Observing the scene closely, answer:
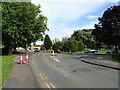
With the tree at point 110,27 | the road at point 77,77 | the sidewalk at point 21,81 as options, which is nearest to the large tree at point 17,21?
the tree at point 110,27

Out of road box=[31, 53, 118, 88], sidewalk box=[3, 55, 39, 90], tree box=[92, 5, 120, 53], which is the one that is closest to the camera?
sidewalk box=[3, 55, 39, 90]

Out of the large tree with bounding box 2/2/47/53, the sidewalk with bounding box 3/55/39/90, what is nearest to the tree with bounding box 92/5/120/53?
the large tree with bounding box 2/2/47/53

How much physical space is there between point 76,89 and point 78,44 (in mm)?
56911

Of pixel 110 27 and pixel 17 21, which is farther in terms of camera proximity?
pixel 110 27

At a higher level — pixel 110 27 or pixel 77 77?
pixel 110 27

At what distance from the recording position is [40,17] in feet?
113

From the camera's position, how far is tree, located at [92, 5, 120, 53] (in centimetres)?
3095

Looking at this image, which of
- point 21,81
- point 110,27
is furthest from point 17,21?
point 21,81

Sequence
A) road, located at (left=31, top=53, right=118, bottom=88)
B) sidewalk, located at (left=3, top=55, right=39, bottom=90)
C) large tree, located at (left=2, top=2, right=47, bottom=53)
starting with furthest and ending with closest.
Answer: large tree, located at (left=2, top=2, right=47, bottom=53) → road, located at (left=31, top=53, right=118, bottom=88) → sidewalk, located at (left=3, top=55, right=39, bottom=90)

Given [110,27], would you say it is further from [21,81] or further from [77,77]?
[21,81]

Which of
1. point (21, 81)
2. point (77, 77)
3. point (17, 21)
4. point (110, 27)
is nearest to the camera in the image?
point (21, 81)

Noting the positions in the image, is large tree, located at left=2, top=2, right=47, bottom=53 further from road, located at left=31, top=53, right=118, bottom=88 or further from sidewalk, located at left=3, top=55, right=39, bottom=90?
sidewalk, located at left=3, top=55, right=39, bottom=90

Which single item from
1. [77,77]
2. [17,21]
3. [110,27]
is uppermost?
[17,21]

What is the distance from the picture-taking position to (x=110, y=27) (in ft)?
103
